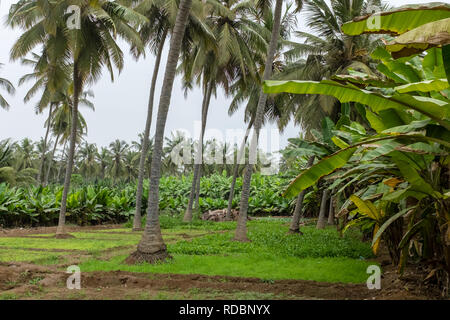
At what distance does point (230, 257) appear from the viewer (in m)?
8.31

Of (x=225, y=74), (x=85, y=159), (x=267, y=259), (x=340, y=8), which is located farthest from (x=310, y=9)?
(x=85, y=159)

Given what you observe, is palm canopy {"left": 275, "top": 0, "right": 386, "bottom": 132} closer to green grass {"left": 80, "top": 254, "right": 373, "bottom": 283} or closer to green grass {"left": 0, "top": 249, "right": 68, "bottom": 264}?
green grass {"left": 80, "top": 254, "right": 373, "bottom": 283}

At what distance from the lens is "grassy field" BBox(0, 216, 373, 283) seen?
6.77 metres

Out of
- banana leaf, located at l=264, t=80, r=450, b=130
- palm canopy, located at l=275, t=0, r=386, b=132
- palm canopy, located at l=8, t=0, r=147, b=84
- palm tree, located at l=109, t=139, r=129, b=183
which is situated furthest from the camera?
palm tree, located at l=109, t=139, r=129, b=183

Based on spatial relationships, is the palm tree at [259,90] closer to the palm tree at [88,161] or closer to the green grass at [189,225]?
the green grass at [189,225]

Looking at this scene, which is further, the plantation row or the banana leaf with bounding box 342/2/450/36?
the plantation row

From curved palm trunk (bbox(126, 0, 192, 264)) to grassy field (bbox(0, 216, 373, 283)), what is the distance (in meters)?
0.38

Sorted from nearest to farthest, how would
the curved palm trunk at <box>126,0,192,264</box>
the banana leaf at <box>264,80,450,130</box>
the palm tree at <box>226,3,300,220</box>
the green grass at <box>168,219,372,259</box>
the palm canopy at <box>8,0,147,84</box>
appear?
the banana leaf at <box>264,80,450,130</box>, the curved palm trunk at <box>126,0,192,264</box>, the green grass at <box>168,219,372,259</box>, the palm canopy at <box>8,0,147,84</box>, the palm tree at <box>226,3,300,220</box>

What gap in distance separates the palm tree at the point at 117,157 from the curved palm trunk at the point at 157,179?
2031 inches

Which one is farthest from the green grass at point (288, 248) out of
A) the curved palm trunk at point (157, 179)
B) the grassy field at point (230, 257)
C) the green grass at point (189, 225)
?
the green grass at point (189, 225)

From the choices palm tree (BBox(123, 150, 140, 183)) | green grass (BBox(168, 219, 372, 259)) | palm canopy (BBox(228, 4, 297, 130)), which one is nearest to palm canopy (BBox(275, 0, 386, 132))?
palm canopy (BBox(228, 4, 297, 130))

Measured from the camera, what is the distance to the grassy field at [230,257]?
266 inches

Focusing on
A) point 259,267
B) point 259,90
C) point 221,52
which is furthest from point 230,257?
point 259,90

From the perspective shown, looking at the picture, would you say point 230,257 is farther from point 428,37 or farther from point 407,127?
point 428,37
